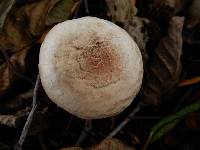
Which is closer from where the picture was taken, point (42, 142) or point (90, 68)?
point (90, 68)

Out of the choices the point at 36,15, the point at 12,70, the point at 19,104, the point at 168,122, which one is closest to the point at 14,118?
the point at 19,104

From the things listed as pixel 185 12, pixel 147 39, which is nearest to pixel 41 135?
pixel 147 39

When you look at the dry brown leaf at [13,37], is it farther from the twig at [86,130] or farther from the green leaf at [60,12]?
the twig at [86,130]

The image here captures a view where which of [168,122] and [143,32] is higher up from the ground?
[143,32]

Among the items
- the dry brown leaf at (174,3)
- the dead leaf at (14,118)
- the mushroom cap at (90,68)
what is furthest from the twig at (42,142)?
the dry brown leaf at (174,3)

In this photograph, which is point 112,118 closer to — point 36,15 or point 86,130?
point 86,130

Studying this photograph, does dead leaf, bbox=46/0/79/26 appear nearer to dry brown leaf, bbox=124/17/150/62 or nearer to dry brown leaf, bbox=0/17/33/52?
dry brown leaf, bbox=0/17/33/52

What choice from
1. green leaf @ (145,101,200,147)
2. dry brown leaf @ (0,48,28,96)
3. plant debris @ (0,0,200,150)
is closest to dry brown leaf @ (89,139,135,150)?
plant debris @ (0,0,200,150)
